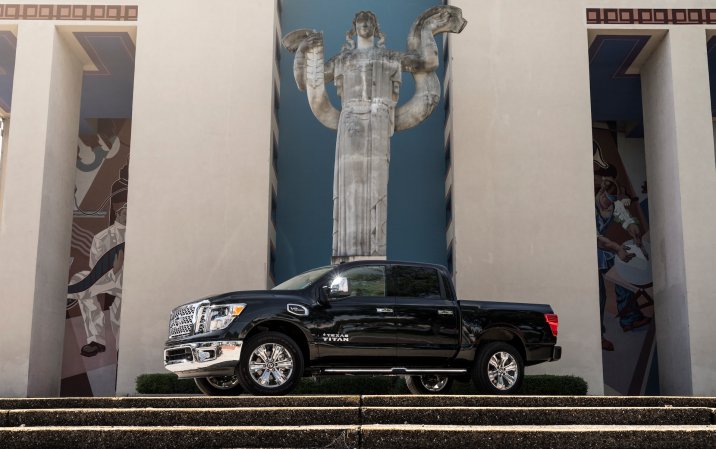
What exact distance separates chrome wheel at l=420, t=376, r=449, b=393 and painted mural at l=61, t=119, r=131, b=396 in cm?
1326

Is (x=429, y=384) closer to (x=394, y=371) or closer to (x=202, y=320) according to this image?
(x=394, y=371)

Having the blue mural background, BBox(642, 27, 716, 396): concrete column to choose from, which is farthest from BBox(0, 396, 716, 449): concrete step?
the blue mural background

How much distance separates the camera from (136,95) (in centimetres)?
1884

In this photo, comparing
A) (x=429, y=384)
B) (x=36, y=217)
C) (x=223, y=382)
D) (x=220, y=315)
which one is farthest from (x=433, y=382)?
(x=36, y=217)

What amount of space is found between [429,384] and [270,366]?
3.07 m

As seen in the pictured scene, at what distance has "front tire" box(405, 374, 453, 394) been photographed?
12547 millimetres

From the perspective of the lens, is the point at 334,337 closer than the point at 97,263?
Yes

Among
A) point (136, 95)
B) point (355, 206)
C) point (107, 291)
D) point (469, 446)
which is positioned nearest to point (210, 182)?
point (136, 95)

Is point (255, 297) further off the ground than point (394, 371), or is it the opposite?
point (255, 297)

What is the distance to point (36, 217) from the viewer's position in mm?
18078

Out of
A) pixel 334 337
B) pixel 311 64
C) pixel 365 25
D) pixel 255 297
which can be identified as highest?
pixel 365 25

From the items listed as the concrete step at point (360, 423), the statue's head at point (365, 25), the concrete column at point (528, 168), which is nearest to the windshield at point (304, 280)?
the concrete step at point (360, 423)

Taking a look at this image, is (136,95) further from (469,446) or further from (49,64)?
(469,446)

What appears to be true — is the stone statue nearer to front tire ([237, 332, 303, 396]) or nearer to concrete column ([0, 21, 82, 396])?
front tire ([237, 332, 303, 396])
